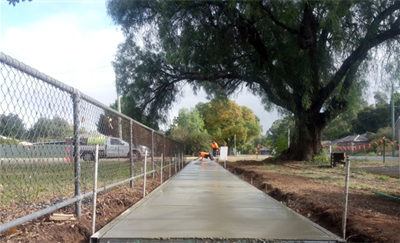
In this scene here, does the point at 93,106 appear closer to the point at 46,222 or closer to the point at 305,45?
the point at 46,222

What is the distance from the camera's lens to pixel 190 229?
4.96m

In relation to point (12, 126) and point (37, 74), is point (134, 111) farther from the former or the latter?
point (12, 126)

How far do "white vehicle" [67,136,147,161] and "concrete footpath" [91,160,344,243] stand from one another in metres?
1.01

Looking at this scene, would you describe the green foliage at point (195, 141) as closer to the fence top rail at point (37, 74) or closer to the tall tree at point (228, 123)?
the tall tree at point (228, 123)

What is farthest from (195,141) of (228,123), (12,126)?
(12,126)

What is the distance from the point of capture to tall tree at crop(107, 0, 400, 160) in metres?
14.8

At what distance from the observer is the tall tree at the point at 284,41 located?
14.8 m

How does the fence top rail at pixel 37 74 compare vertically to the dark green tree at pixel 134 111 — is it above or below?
below

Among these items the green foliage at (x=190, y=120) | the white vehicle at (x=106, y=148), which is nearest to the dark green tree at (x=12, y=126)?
the white vehicle at (x=106, y=148)

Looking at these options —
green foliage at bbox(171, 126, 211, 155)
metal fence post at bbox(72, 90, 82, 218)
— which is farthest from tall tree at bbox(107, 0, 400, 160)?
green foliage at bbox(171, 126, 211, 155)

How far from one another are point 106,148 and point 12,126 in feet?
9.48

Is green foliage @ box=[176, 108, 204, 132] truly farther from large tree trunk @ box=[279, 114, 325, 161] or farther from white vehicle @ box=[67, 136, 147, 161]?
white vehicle @ box=[67, 136, 147, 161]

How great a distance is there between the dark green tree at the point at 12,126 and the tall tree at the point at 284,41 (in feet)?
38.3

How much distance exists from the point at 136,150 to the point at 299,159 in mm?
13716
